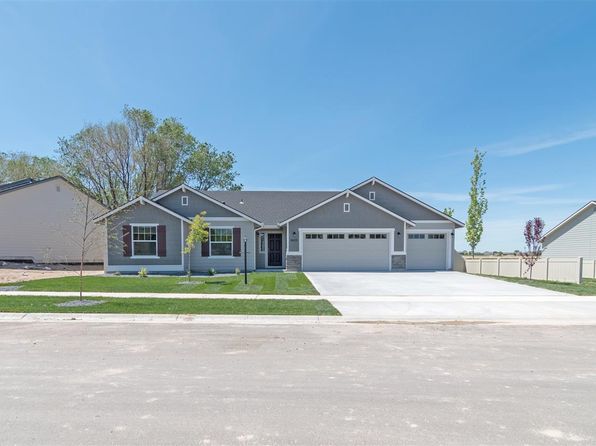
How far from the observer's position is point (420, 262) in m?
22.9

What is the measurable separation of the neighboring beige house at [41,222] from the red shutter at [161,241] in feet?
20.5

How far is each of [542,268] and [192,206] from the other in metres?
18.7

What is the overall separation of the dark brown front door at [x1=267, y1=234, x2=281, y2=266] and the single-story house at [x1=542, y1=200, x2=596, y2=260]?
17.1 metres

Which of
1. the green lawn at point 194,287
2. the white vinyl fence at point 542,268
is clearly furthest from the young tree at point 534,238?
the green lawn at point 194,287

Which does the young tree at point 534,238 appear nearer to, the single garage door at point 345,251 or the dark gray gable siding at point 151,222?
the single garage door at point 345,251

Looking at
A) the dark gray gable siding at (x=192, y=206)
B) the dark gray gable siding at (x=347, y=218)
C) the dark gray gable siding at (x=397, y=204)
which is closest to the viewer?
the dark gray gable siding at (x=192, y=206)

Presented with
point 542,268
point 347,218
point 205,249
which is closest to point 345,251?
point 347,218

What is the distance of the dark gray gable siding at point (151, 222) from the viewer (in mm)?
19422

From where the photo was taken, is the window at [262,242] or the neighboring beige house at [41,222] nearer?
the window at [262,242]

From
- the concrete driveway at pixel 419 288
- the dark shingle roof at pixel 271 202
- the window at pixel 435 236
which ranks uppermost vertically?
the dark shingle roof at pixel 271 202

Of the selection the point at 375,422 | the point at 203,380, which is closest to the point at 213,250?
the point at 203,380

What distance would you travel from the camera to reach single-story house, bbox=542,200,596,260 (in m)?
24.5

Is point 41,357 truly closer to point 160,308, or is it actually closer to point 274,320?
point 160,308

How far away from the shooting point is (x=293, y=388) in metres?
4.49
